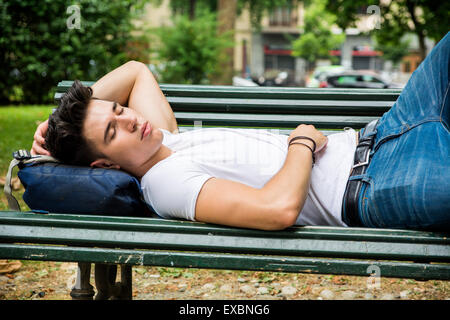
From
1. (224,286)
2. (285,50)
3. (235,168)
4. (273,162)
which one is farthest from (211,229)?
(285,50)

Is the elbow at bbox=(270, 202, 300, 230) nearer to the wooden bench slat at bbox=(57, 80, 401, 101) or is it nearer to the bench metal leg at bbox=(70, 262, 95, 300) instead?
the bench metal leg at bbox=(70, 262, 95, 300)

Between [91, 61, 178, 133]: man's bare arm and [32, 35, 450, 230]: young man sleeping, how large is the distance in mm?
246

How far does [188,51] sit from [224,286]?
11.8 metres

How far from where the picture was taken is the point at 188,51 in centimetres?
1448

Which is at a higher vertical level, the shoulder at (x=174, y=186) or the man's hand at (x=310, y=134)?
the man's hand at (x=310, y=134)

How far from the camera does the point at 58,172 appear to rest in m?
2.18

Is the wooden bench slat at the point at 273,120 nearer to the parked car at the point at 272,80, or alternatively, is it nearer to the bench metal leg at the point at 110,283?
the bench metal leg at the point at 110,283

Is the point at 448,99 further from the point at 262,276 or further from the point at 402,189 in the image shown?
the point at 262,276

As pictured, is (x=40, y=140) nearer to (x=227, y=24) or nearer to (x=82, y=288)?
(x=82, y=288)

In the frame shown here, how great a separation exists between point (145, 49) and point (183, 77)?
132cm

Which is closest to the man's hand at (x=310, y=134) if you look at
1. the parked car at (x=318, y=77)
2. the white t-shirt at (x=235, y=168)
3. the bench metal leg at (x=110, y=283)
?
the white t-shirt at (x=235, y=168)

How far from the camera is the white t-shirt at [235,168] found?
2.06 m

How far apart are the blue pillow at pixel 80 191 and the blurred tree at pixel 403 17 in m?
11.2

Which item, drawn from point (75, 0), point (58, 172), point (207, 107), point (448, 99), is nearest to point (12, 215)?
point (58, 172)
